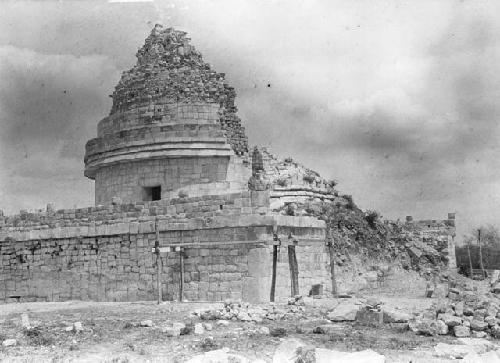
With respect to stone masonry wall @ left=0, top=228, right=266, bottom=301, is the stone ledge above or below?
above

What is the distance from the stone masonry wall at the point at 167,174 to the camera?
66.0ft

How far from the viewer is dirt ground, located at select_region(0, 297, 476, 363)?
10.0 m

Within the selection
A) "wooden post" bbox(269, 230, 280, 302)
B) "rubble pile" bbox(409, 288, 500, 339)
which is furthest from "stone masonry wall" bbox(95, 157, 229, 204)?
"rubble pile" bbox(409, 288, 500, 339)

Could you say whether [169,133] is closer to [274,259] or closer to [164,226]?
[164,226]

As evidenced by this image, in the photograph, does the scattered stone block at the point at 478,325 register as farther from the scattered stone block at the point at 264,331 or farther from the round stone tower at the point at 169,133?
the round stone tower at the point at 169,133

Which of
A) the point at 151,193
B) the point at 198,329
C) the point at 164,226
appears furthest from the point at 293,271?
the point at 151,193

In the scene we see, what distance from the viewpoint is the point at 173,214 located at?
1638 centimetres

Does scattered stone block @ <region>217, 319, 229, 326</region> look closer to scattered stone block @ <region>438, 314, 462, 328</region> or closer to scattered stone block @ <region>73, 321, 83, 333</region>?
scattered stone block @ <region>73, 321, 83, 333</region>

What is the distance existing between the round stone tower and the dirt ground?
7.00 m

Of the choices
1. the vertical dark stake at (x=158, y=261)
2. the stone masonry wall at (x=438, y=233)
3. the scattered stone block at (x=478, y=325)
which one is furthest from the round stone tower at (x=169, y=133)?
the stone masonry wall at (x=438, y=233)

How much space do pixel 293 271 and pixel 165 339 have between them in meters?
5.42

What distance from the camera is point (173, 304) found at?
48.2 feet

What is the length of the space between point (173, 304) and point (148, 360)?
5.01 metres

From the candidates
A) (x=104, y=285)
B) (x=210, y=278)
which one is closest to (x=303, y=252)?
(x=210, y=278)
